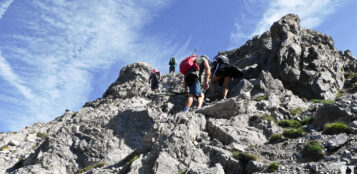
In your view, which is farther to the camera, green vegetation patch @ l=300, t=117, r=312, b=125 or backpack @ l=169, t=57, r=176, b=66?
backpack @ l=169, t=57, r=176, b=66

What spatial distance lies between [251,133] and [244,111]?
8.57ft

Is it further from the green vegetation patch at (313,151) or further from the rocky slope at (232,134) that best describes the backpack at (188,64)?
the green vegetation patch at (313,151)

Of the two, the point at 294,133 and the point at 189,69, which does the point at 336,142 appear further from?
the point at 189,69

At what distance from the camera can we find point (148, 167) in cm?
996

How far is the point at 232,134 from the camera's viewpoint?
1122 cm

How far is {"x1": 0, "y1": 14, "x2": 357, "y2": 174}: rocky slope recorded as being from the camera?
29.1ft

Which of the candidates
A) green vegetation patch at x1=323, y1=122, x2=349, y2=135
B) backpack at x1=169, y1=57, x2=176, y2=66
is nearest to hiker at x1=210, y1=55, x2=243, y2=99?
green vegetation patch at x1=323, y1=122, x2=349, y2=135

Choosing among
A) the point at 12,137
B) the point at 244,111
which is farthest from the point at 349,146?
the point at 12,137

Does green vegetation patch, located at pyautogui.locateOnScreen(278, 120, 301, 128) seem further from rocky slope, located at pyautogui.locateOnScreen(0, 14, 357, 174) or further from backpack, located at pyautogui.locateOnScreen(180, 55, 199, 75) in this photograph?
backpack, located at pyautogui.locateOnScreen(180, 55, 199, 75)

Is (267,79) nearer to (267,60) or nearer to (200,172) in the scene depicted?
(267,60)

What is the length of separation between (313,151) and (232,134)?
329cm

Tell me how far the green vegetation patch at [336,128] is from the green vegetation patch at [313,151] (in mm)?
1197

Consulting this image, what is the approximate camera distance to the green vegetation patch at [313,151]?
8375mm

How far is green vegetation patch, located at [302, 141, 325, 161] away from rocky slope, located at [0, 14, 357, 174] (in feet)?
0.09
